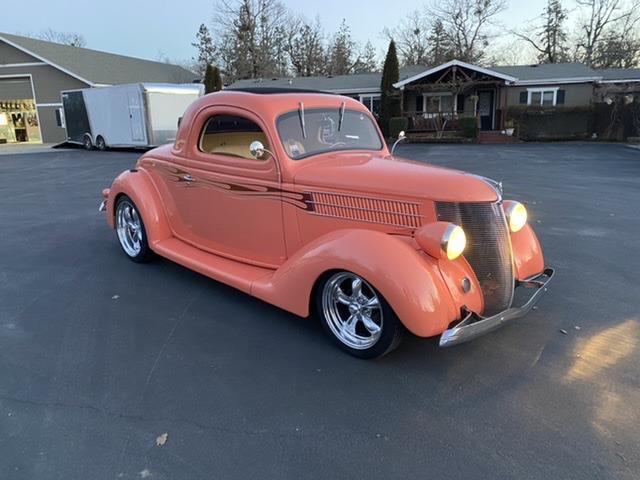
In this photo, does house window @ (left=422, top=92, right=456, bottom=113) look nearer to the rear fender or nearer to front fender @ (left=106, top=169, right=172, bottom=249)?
front fender @ (left=106, top=169, right=172, bottom=249)

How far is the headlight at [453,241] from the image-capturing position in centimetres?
292

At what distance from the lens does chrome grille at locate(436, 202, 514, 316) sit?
3154 millimetres

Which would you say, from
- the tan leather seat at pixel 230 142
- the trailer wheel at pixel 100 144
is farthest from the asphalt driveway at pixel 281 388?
the trailer wheel at pixel 100 144

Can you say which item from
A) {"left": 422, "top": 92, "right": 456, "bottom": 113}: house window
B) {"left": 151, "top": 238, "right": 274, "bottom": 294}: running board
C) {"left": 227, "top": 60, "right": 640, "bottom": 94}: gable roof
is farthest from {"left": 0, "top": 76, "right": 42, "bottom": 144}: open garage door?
{"left": 151, "top": 238, "right": 274, "bottom": 294}: running board

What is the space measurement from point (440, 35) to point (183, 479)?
46.3 meters

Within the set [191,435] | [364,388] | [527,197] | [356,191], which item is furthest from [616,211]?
[191,435]

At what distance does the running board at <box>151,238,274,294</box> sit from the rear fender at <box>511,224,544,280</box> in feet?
6.50

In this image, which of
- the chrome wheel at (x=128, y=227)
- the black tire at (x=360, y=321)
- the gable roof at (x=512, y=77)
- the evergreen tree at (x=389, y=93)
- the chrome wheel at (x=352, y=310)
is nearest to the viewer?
the black tire at (x=360, y=321)

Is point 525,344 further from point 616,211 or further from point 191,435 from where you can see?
point 616,211

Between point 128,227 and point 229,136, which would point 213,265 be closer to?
point 229,136

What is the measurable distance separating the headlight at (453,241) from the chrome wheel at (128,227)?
371 cm

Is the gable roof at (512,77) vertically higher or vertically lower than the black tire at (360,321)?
higher

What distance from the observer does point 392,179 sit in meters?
3.40

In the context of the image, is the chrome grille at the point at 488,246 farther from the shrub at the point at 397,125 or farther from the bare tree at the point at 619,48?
the bare tree at the point at 619,48
